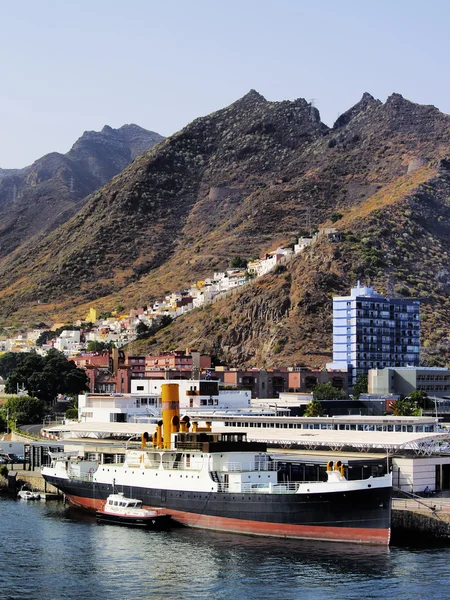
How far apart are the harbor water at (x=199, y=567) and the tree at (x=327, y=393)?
69.4 m

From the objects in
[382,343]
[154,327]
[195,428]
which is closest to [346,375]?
[382,343]

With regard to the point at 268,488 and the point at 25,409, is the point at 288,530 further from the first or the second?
the point at 25,409

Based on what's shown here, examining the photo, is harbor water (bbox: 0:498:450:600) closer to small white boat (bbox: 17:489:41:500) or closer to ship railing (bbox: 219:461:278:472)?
ship railing (bbox: 219:461:278:472)

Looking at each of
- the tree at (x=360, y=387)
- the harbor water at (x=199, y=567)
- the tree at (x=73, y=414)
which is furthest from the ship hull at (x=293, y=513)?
the tree at (x=360, y=387)

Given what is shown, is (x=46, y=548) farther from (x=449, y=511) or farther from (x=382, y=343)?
(x=382, y=343)

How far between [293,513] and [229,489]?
4.53 metres

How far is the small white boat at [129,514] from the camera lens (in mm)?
67938

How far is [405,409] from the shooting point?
4779 inches

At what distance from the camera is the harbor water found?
52.8 meters

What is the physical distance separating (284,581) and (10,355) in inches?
5423

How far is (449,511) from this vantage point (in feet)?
217

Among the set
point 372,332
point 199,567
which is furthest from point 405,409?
point 199,567

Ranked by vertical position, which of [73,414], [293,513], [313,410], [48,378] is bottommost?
[293,513]

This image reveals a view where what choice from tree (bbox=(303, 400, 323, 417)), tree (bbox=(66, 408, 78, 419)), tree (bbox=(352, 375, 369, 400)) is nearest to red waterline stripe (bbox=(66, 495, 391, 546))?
tree (bbox=(303, 400, 323, 417))
